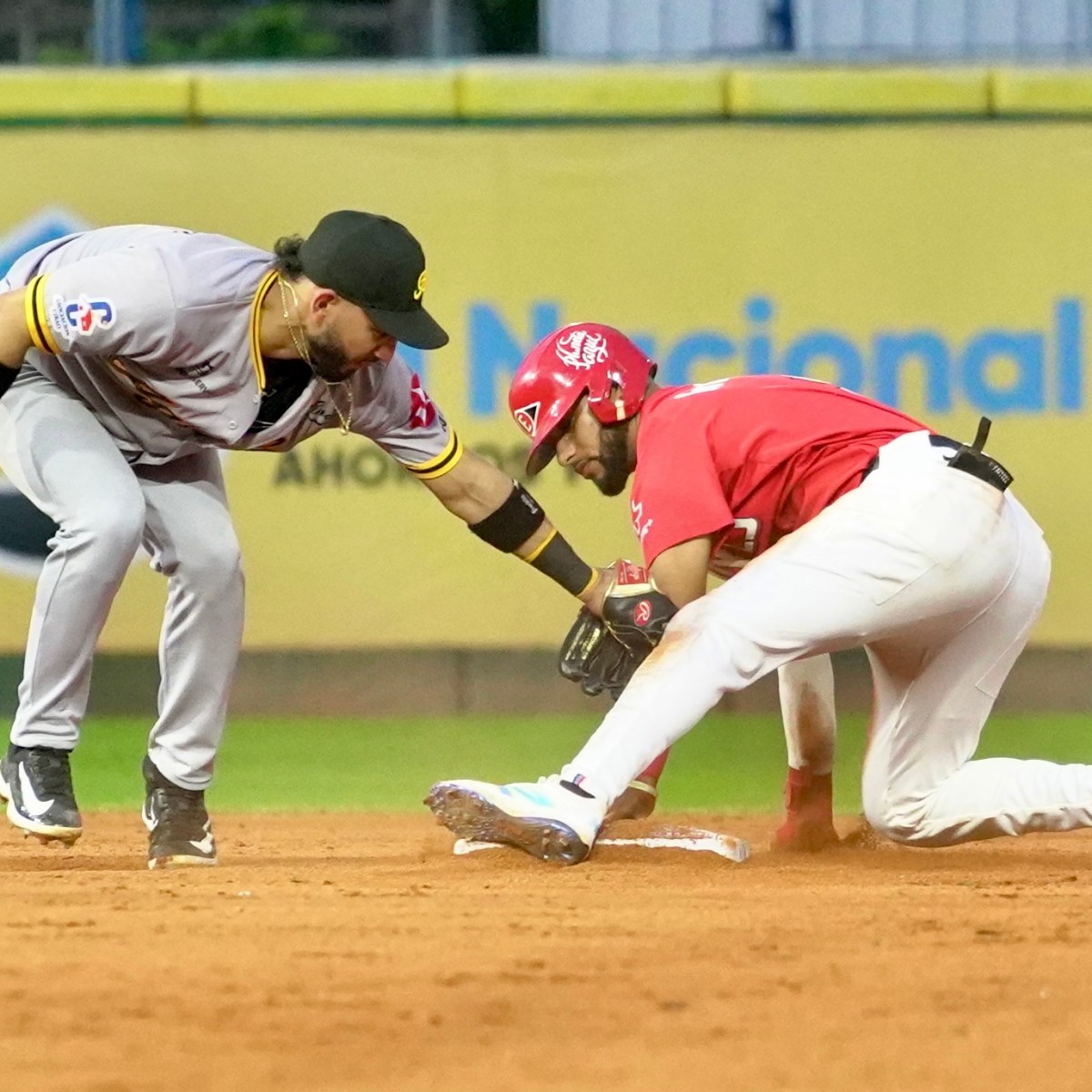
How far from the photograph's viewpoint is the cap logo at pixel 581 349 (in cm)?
500

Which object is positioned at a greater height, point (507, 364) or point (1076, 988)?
point (507, 364)

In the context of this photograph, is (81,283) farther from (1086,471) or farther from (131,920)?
(1086,471)

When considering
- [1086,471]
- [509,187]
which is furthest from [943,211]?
[509,187]

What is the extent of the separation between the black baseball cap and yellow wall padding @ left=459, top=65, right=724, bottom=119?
415 cm

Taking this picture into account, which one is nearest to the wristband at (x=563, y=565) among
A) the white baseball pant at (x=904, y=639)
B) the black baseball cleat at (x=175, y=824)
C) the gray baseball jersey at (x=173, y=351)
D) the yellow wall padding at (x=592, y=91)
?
the gray baseball jersey at (x=173, y=351)

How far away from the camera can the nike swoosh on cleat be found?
15.8 ft

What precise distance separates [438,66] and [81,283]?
4680mm

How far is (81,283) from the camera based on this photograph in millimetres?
4617

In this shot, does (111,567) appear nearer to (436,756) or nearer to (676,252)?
(436,756)

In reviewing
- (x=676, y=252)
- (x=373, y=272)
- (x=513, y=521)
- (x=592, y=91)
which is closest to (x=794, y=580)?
(x=513, y=521)

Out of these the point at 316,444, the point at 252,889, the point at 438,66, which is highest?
the point at 438,66

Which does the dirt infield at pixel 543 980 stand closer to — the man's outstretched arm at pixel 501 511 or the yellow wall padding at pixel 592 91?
the man's outstretched arm at pixel 501 511

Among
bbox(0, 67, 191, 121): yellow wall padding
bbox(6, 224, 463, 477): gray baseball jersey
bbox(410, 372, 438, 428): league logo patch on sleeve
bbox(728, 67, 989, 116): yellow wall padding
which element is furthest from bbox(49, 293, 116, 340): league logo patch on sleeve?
bbox(728, 67, 989, 116): yellow wall padding

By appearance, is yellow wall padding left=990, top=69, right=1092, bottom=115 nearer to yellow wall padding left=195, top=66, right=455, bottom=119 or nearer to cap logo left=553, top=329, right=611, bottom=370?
yellow wall padding left=195, top=66, right=455, bottom=119
